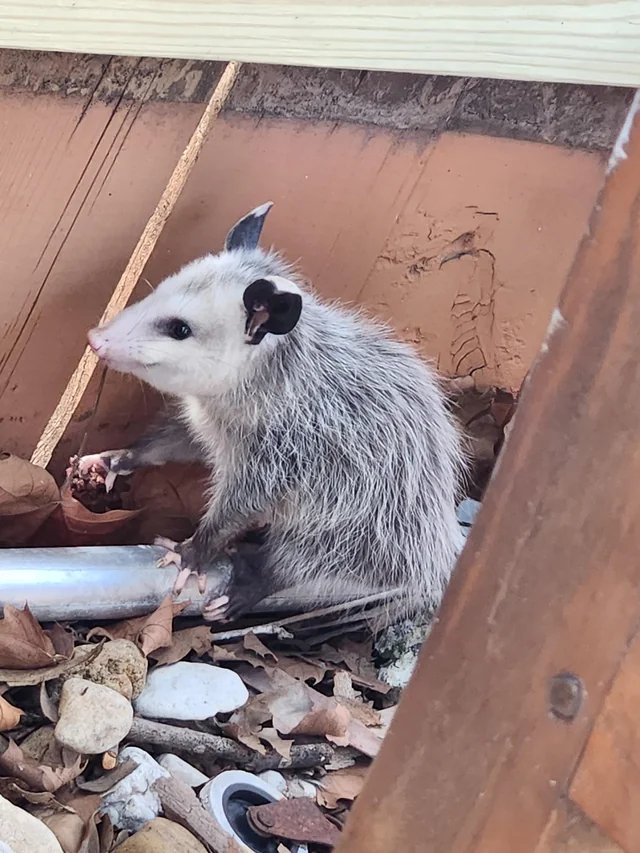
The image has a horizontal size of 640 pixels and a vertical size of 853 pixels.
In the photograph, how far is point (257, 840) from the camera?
127 centimetres

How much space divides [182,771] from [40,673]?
0.24 metres

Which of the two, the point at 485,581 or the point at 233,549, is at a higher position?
the point at 485,581

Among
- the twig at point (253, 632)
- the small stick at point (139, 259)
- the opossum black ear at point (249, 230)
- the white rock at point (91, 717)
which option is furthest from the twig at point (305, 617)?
the opossum black ear at point (249, 230)

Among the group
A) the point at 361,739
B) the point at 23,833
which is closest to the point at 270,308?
the point at 361,739

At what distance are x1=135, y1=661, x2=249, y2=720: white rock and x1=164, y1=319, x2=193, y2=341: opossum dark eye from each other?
1.66 ft

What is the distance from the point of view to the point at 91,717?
4.17 ft

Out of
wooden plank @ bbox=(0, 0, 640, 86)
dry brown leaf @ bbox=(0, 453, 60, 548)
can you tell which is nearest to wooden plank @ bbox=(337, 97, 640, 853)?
wooden plank @ bbox=(0, 0, 640, 86)

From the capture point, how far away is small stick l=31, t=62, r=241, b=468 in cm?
165

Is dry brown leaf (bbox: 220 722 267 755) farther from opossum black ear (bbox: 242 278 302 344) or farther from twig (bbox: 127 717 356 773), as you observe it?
opossum black ear (bbox: 242 278 302 344)

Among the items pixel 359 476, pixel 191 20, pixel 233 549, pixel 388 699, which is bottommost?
pixel 388 699

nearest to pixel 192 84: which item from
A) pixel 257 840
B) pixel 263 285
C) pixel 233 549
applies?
pixel 263 285

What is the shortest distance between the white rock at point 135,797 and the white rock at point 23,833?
0.12 m

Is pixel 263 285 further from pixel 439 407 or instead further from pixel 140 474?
pixel 140 474

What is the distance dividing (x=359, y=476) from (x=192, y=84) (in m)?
→ 0.73
